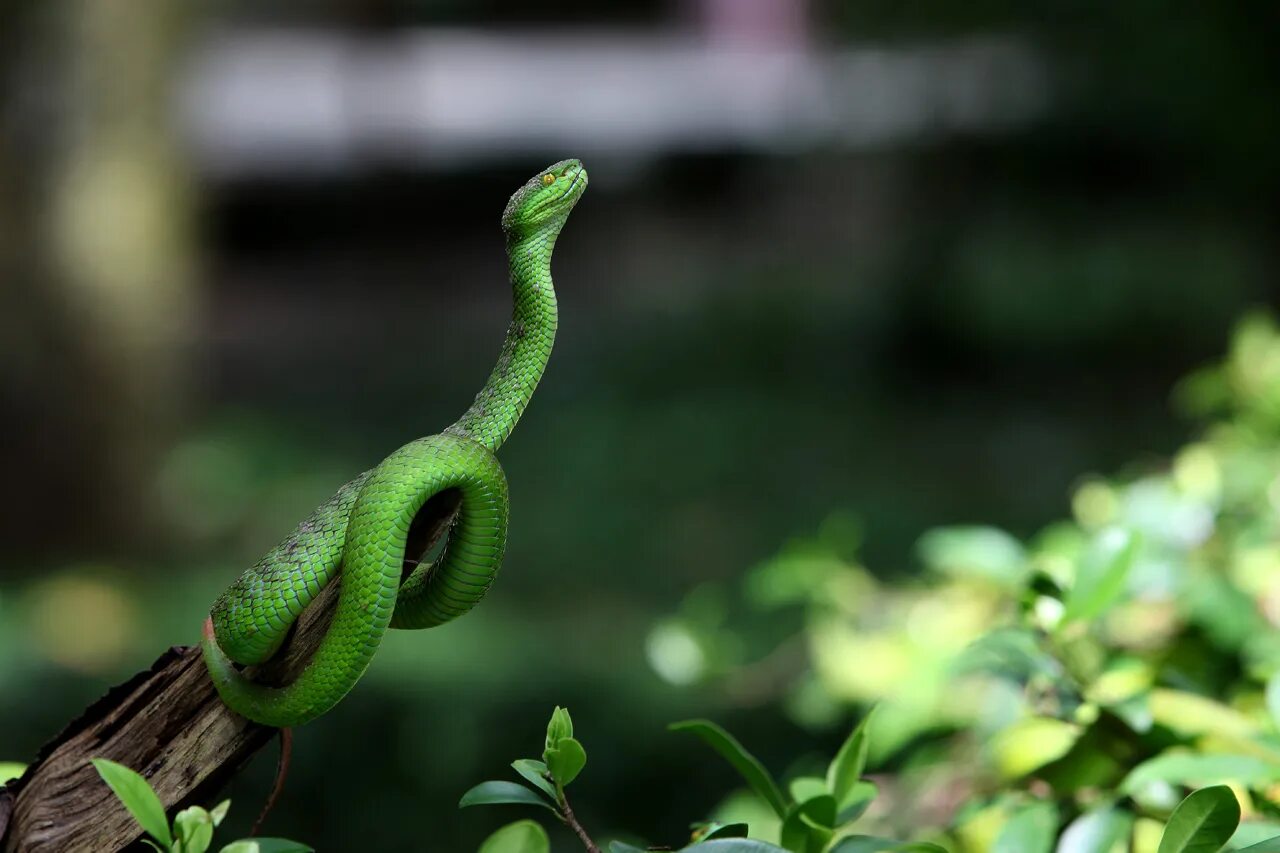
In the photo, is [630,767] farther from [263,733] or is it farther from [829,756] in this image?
[263,733]

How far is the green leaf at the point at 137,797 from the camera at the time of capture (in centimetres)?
115

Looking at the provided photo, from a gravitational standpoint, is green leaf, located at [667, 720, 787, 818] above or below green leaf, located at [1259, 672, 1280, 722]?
above

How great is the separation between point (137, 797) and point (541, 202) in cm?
79

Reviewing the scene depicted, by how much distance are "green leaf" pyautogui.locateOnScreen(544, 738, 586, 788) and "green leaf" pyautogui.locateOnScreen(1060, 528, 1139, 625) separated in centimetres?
65

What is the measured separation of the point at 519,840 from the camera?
1227mm

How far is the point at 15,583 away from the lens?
6.81 m

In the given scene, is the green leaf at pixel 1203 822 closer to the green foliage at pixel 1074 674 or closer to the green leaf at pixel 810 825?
the green foliage at pixel 1074 674

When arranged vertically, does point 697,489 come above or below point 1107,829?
below

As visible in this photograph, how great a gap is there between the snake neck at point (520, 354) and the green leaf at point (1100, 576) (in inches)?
26.6

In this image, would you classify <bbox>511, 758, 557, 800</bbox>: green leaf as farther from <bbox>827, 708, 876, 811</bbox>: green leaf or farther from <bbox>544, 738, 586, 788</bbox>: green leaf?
<bbox>827, 708, 876, 811</bbox>: green leaf

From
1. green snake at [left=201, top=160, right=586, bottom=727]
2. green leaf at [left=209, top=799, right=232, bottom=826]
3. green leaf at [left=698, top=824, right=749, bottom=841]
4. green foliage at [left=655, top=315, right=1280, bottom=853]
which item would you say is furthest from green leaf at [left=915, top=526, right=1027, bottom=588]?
green leaf at [left=209, top=799, right=232, bottom=826]

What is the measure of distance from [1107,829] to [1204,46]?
8372mm

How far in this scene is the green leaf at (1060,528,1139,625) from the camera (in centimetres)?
157

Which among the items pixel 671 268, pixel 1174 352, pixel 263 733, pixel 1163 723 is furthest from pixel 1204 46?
pixel 263 733
